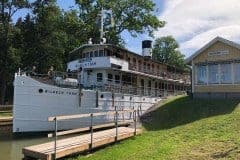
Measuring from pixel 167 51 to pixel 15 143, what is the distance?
56674 mm

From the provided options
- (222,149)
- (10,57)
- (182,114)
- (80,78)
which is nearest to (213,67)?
(182,114)

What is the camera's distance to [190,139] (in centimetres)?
1666

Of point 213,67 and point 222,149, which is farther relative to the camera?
point 213,67

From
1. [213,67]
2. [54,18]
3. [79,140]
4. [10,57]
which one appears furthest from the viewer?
[54,18]

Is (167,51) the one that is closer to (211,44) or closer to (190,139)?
(211,44)

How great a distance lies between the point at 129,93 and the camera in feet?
104

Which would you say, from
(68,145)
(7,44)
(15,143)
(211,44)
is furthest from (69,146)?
(7,44)

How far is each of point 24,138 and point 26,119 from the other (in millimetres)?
1246

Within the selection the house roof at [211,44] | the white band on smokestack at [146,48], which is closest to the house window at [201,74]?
the house roof at [211,44]

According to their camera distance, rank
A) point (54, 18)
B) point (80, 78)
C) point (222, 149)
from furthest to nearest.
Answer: point (54, 18) → point (80, 78) → point (222, 149)

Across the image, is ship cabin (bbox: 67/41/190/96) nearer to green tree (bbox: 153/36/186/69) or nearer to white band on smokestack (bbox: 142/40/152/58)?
white band on smokestack (bbox: 142/40/152/58)

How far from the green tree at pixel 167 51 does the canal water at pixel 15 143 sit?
52.3 meters

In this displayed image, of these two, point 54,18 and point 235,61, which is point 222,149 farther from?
point 54,18

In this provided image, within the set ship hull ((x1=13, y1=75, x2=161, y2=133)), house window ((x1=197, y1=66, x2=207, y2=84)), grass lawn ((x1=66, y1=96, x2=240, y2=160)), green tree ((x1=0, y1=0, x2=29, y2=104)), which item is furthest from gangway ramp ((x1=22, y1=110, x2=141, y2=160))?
green tree ((x1=0, y1=0, x2=29, y2=104))
